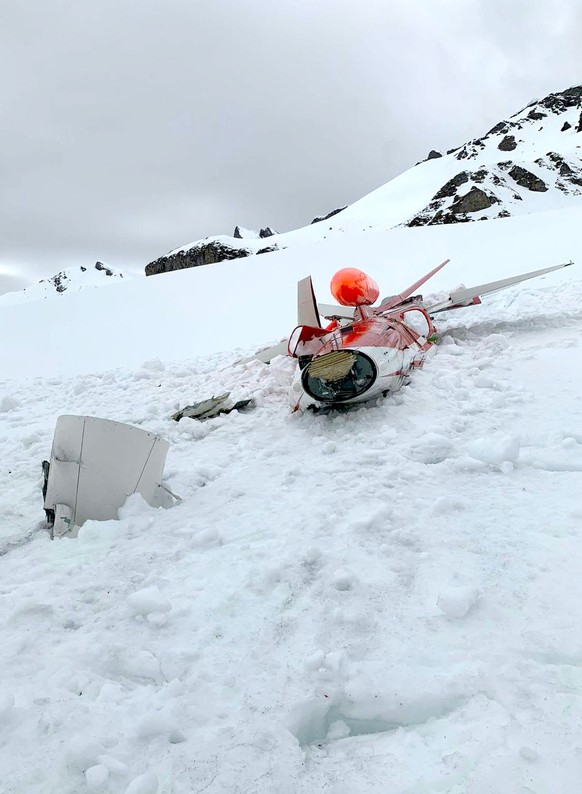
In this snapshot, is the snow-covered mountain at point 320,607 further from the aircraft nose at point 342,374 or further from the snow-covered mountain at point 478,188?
the snow-covered mountain at point 478,188

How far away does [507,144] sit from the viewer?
91.3 meters

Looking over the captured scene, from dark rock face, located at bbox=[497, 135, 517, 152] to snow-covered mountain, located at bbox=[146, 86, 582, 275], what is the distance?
18cm

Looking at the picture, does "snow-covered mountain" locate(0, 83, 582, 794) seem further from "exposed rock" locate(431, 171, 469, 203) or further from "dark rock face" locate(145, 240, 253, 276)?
"dark rock face" locate(145, 240, 253, 276)

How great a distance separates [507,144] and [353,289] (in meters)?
104

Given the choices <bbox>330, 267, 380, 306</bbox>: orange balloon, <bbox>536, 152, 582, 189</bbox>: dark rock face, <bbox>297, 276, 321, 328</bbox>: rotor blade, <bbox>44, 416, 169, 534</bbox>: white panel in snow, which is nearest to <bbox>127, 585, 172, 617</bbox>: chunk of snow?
<bbox>44, 416, 169, 534</bbox>: white panel in snow

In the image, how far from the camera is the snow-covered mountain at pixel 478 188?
228 ft

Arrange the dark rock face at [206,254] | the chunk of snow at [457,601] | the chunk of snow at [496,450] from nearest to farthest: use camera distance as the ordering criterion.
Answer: the chunk of snow at [457,601] → the chunk of snow at [496,450] → the dark rock face at [206,254]

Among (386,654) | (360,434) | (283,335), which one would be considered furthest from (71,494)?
(283,335)

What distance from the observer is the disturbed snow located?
5.64ft

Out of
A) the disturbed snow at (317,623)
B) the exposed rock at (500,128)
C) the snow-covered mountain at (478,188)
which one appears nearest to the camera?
the disturbed snow at (317,623)

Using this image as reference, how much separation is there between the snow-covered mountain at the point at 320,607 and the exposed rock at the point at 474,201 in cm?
7111

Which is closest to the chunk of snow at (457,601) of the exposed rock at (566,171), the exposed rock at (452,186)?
the exposed rock at (452,186)

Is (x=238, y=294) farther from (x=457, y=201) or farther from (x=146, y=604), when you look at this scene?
(x=457, y=201)

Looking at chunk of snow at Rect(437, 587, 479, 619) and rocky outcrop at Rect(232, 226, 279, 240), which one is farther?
rocky outcrop at Rect(232, 226, 279, 240)
